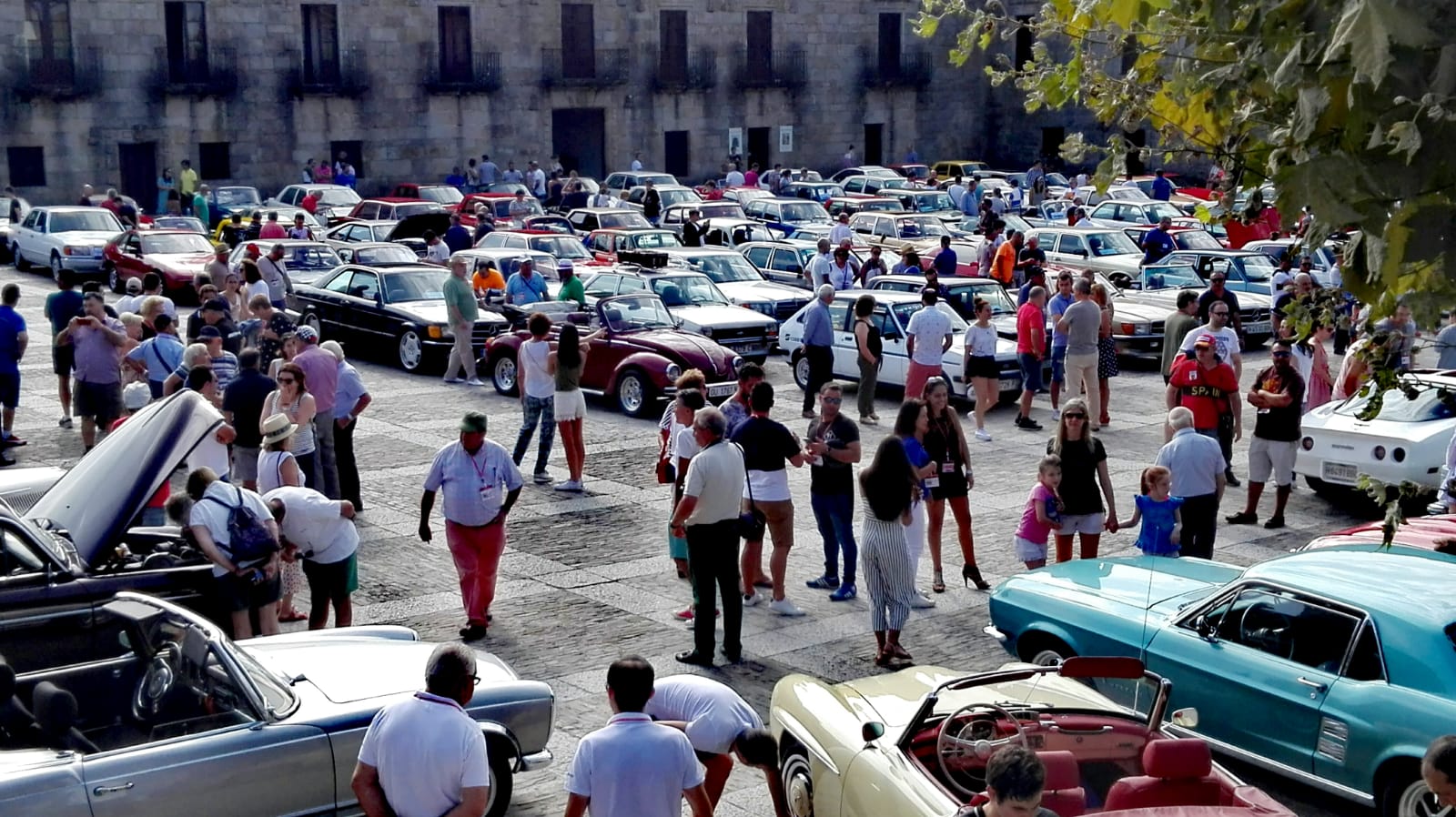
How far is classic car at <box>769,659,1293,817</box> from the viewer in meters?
6.16

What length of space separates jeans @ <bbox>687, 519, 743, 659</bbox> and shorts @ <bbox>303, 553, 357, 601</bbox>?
7.12 ft

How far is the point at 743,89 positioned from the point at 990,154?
11296mm

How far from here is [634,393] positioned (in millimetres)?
18812

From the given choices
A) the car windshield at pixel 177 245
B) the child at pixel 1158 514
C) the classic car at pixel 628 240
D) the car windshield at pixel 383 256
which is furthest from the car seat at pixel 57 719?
the car windshield at pixel 177 245

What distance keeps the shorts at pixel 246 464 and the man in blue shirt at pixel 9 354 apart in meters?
4.77

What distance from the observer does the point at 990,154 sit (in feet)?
198

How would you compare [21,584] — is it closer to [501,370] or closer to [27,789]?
[27,789]

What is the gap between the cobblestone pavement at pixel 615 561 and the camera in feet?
33.0

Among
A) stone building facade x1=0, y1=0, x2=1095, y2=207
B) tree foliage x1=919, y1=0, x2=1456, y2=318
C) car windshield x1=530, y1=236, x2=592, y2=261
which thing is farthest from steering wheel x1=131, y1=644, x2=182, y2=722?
stone building facade x1=0, y1=0, x2=1095, y2=207

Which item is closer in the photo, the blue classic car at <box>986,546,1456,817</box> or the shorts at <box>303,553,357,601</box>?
the blue classic car at <box>986,546,1456,817</box>

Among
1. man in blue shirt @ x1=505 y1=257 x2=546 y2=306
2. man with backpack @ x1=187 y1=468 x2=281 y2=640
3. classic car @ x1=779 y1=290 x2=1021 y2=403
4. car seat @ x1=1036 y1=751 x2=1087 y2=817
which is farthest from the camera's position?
man in blue shirt @ x1=505 y1=257 x2=546 y2=306

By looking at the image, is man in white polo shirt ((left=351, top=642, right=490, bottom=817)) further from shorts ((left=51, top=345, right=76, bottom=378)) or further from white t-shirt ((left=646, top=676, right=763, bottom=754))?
shorts ((left=51, top=345, right=76, bottom=378))

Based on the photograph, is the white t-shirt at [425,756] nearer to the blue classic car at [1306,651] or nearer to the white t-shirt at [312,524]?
the blue classic car at [1306,651]

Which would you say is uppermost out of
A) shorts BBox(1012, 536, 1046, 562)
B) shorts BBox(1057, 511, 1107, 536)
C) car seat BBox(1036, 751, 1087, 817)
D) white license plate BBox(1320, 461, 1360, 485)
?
car seat BBox(1036, 751, 1087, 817)
